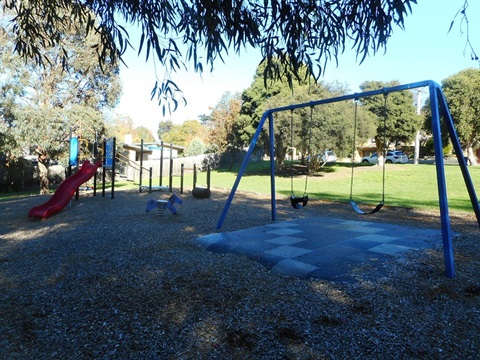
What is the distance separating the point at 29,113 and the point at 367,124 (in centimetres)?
1949

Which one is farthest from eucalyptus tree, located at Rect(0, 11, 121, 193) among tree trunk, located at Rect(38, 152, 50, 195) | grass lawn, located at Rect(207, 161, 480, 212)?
grass lawn, located at Rect(207, 161, 480, 212)

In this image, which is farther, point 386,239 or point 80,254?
point 386,239

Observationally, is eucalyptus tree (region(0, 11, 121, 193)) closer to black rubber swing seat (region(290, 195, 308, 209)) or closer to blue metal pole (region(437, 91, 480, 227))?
black rubber swing seat (region(290, 195, 308, 209))

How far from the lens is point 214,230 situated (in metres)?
6.19

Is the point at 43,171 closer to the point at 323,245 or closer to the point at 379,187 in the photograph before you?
the point at 379,187

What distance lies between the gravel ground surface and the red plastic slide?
308cm

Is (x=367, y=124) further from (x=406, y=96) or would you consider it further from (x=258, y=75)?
(x=258, y=75)

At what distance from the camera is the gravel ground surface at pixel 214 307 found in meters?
2.25

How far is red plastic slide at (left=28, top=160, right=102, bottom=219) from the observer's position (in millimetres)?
7848

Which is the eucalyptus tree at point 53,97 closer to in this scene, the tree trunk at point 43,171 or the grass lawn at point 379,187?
the tree trunk at point 43,171

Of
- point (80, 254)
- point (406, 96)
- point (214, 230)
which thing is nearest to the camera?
point (80, 254)

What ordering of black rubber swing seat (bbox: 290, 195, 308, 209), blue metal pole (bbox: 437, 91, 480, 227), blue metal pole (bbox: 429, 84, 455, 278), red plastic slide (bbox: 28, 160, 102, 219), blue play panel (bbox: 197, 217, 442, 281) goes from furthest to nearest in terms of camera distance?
red plastic slide (bbox: 28, 160, 102, 219) < black rubber swing seat (bbox: 290, 195, 308, 209) < blue metal pole (bbox: 437, 91, 480, 227) < blue play panel (bbox: 197, 217, 442, 281) < blue metal pole (bbox: 429, 84, 455, 278)

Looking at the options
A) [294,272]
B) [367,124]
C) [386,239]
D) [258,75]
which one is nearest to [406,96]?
[367,124]

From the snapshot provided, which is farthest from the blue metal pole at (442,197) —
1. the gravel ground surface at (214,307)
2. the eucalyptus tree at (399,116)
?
the eucalyptus tree at (399,116)
